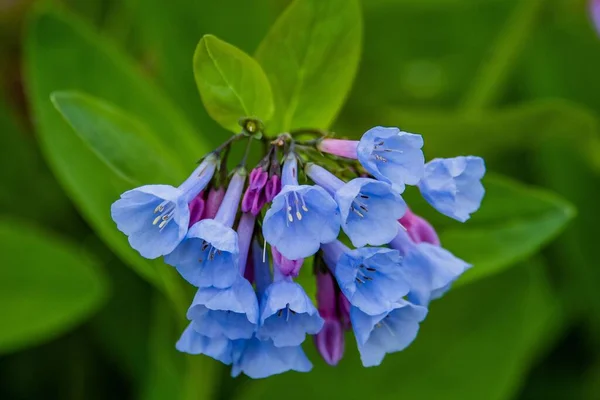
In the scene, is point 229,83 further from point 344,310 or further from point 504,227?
point 504,227

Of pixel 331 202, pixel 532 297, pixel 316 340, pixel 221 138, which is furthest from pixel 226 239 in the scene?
pixel 532 297

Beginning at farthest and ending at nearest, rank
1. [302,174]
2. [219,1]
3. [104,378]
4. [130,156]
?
[104,378] → [219,1] → [130,156] → [302,174]

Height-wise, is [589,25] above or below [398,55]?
above

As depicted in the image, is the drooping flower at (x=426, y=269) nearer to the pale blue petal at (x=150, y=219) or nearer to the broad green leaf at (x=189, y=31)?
the pale blue petal at (x=150, y=219)

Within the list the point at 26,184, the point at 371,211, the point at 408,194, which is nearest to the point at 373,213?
the point at 371,211

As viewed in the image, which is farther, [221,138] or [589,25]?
[589,25]

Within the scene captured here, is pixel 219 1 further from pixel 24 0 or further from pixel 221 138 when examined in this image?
pixel 24 0
